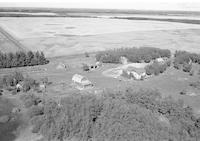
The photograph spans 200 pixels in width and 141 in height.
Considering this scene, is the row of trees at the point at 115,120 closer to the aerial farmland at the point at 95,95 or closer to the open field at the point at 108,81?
the aerial farmland at the point at 95,95

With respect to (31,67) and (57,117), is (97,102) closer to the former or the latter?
(57,117)

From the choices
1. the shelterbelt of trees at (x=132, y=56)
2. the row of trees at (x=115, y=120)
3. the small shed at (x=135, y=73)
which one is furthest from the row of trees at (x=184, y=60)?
the row of trees at (x=115, y=120)

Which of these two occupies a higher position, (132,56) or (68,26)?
(132,56)

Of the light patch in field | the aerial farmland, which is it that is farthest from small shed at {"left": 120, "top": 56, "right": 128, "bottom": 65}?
the light patch in field

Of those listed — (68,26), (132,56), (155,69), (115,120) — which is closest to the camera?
(115,120)

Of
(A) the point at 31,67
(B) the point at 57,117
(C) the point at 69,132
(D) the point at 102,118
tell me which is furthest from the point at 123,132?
(A) the point at 31,67

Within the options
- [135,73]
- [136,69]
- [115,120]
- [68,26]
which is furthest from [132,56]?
[68,26]

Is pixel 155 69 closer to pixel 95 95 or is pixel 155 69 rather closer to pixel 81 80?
A: pixel 81 80

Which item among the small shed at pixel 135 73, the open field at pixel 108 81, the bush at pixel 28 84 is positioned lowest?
the open field at pixel 108 81
